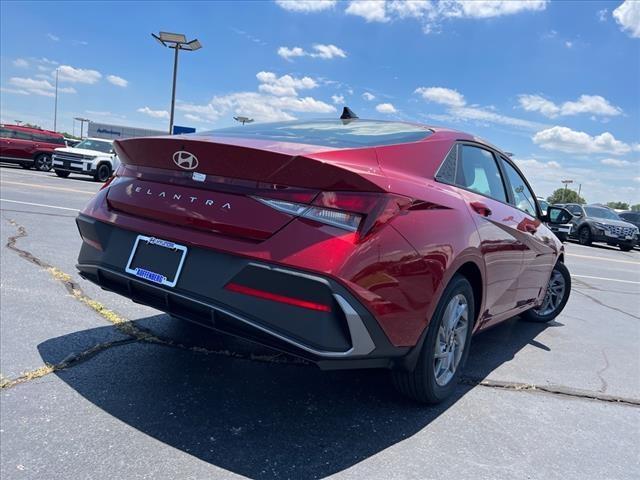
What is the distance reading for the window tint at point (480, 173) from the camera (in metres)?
3.48

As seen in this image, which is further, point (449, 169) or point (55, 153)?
point (55, 153)

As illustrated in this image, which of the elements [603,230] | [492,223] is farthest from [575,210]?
[492,223]

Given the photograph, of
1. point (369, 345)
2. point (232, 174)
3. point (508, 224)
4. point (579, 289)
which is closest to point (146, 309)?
point (232, 174)

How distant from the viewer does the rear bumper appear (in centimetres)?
235

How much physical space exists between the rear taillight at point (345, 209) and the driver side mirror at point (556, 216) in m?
3.43

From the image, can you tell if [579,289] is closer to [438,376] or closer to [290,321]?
[438,376]

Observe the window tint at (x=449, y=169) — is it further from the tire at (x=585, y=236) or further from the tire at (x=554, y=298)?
the tire at (x=585, y=236)

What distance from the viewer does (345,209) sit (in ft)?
7.93

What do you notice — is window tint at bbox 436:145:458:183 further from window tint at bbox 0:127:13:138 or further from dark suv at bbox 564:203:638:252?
Result: window tint at bbox 0:127:13:138

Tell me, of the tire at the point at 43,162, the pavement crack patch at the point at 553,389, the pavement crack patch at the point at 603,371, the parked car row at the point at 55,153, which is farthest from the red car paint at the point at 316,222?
the tire at the point at 43,162

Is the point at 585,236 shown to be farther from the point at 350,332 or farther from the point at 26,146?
the point at 26,146

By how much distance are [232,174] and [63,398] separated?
1.55 meters

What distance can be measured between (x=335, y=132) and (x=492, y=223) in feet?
4.00

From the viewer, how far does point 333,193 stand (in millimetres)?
2436
